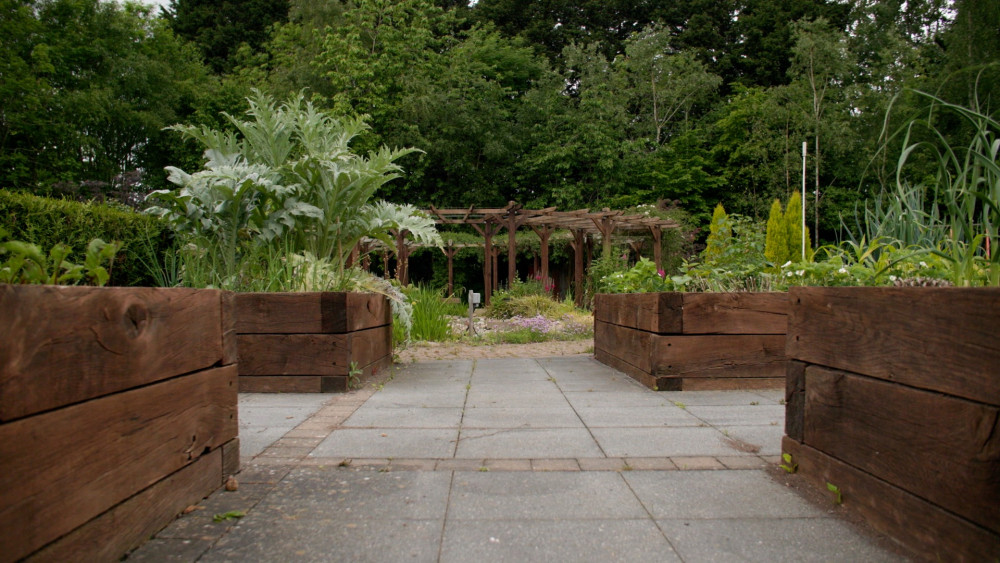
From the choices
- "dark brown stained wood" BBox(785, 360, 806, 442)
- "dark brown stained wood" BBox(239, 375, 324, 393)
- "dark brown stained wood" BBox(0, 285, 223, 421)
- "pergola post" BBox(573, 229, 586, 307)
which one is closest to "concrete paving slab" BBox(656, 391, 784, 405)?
"dark brown stained wood" BBox(785, 360, 806, 442)

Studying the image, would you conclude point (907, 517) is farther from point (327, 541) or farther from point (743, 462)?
point (327, 541)

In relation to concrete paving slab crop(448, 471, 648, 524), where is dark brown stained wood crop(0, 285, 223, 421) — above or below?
above

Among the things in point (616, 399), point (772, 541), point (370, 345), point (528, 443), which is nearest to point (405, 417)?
point (528, 443)

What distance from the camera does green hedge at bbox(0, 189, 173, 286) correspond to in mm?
4996

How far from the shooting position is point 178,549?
1.65m

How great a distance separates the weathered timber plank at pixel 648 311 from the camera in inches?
162

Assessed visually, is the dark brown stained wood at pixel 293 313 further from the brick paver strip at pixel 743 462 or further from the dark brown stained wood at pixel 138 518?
the brick paver strip at pixel 743 462

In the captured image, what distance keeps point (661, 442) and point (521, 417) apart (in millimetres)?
879

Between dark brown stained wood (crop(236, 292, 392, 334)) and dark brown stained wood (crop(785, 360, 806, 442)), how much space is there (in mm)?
2869

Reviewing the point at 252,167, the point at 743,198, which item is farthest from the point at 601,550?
the point at 743,198

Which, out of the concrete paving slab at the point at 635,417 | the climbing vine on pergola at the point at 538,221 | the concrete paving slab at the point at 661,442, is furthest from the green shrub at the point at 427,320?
the climbing vine on pergola at the point at 538,221

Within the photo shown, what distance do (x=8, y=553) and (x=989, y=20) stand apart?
23477 mm

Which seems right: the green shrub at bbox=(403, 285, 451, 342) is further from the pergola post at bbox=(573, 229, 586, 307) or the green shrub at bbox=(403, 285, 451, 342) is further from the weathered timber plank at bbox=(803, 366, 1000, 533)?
the pergola post at bbox=(573, 229, 586, 307)

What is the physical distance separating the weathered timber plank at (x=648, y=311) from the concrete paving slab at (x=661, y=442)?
3.86 ft
